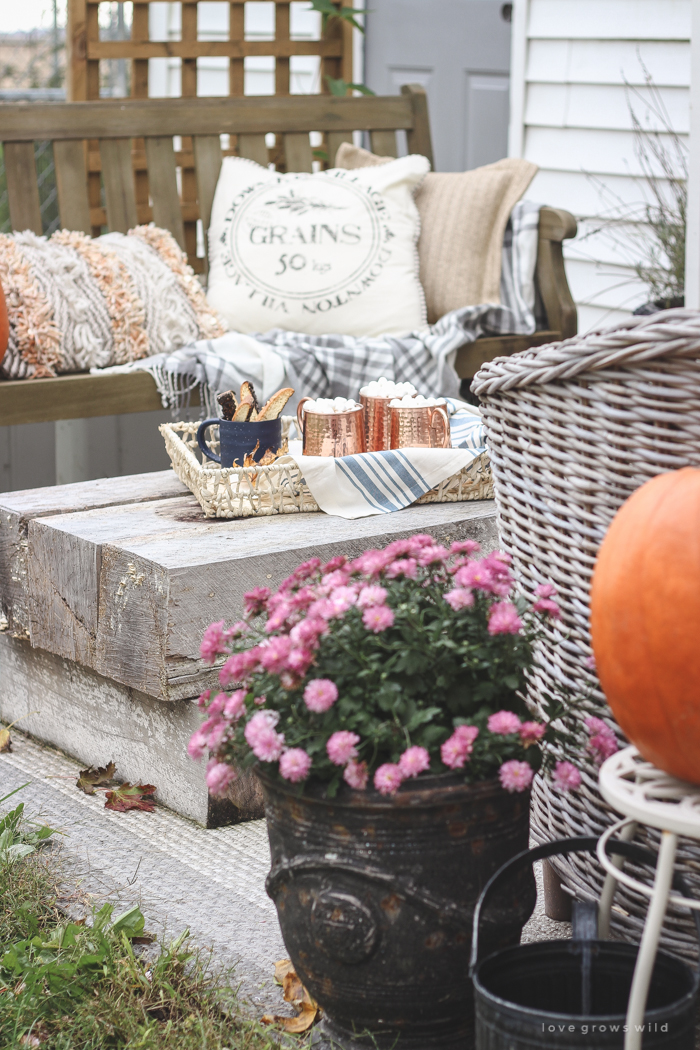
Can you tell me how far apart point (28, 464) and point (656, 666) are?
2890mm

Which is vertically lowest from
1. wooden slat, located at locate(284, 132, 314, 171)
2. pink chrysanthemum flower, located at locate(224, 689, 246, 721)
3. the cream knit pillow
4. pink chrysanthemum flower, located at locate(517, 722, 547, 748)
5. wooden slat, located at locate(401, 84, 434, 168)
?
pink chrysanthemum flower, located at locate(224, 689, 246, 721)

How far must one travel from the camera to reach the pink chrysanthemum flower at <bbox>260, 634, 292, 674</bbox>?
1036 mm

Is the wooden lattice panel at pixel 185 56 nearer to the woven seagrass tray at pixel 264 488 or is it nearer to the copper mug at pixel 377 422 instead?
the copper mug at pixel 377 422

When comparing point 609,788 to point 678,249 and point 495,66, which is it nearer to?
point 678,249

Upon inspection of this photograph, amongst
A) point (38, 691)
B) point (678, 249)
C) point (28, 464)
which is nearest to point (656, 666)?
point (38, 691)

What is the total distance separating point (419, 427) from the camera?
74.2 inches

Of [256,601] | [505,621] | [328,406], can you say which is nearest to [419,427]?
[328,406]

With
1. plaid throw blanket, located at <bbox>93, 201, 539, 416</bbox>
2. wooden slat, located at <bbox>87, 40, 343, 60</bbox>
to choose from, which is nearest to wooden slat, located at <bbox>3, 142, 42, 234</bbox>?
plaid throw blanket, located at <bbox>93, 201, 539, 416</bbox>

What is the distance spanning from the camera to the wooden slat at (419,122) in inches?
137

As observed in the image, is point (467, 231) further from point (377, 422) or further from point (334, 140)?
point (377, 422)

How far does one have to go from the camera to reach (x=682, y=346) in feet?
3.21

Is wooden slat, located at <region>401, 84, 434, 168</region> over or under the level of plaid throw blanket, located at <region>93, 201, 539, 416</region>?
over

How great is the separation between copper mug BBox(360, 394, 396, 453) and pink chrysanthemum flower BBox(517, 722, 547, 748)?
37.8 inches

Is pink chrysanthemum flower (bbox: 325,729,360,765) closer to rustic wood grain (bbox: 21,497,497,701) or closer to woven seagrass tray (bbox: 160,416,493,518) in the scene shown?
rustic wood grain (bbox: 21,497,497,701)
